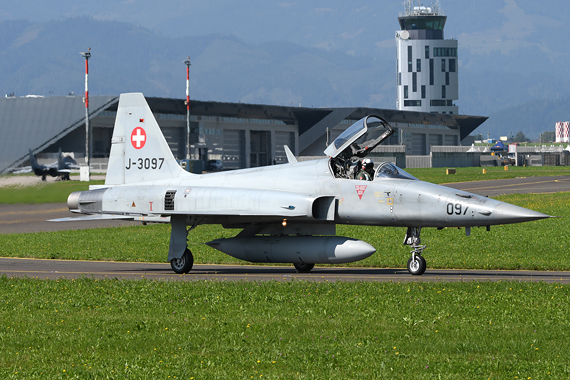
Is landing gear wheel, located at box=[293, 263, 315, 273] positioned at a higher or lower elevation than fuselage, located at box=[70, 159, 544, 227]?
lower

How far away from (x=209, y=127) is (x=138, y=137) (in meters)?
82.4

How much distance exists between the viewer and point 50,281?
55.3 ft

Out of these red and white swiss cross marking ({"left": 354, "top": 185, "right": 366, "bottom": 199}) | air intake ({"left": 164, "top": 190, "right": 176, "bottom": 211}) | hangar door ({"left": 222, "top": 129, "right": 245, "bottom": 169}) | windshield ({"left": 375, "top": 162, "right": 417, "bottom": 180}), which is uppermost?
hangar door ({"left": 222, "top": 129, "right": 245, "bottom": 169})

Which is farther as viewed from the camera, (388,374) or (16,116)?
(16,116)

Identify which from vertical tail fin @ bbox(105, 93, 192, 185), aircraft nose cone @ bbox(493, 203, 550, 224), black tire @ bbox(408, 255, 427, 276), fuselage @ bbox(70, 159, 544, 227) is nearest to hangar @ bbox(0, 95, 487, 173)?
vertical tail fin @ bbox(105, 93, 192, 185)

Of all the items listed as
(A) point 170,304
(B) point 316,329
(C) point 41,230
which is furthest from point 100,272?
(C) point 41,230

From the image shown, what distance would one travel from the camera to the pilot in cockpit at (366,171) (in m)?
18.6

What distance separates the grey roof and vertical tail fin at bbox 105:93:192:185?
2436 inches

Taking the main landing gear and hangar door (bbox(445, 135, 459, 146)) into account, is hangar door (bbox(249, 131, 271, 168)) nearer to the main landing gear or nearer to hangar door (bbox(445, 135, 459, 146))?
hangar door (bbox(445, 135, 459, 146))

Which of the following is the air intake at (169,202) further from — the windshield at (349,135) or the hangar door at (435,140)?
the hangar door at (435,140)

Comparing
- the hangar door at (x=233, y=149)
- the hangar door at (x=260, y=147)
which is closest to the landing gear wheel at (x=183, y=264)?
the hangar door at (x=233, y=149)

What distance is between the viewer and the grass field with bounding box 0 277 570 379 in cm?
912

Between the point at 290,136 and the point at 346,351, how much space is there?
4347 inches

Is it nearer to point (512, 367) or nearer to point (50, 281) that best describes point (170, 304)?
point (50, 281)
